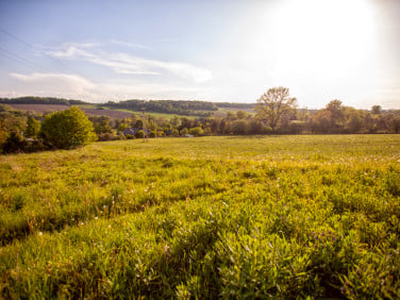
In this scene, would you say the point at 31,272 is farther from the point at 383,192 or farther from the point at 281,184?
the point at 383,192

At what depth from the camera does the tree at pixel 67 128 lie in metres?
39.1

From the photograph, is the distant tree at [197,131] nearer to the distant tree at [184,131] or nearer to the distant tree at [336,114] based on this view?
the distant tree at [184,131]

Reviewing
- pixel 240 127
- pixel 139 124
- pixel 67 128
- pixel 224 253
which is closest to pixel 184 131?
pixel 139 124

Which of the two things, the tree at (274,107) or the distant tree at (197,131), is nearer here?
the tree at (274,107)

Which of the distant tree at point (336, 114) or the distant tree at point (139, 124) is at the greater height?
the distant tree at point (336, 114)

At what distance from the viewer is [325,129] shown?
66312 mm

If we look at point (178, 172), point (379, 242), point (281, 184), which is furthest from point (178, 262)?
point (178, 172)

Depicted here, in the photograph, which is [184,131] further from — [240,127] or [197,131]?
[240,127]

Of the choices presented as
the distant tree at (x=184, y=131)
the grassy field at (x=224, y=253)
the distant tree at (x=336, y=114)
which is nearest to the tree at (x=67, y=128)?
the grassy field at (x=224, y=253)

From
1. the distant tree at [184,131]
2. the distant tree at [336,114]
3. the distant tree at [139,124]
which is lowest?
the distant tree at [184,131]

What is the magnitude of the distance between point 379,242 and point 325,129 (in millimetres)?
79584

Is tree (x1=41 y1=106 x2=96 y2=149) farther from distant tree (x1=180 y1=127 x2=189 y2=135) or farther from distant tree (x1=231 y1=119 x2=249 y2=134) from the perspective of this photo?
distant tree (x1=180 y1=127 x2=189 y2=135)

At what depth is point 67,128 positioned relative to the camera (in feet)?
129

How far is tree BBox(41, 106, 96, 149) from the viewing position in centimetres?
3912
